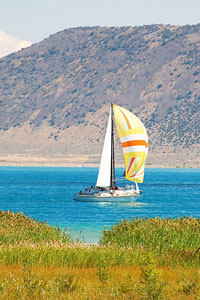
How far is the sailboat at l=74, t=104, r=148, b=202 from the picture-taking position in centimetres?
7362

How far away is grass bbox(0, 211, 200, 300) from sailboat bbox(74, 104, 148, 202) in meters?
42.0

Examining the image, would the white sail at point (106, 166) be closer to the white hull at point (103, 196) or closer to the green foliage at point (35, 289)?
the white hull at point (103, 196)

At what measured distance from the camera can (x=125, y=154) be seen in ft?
244

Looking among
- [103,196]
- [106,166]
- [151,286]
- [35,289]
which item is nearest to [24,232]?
[35,289]

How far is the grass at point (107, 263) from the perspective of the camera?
628 inches

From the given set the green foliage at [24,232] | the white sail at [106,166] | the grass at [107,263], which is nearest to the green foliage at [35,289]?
the grass at [107,263]

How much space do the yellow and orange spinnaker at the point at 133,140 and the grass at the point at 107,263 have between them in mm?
41888

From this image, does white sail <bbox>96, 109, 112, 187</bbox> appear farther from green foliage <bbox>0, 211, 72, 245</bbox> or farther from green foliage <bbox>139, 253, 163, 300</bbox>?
green foliage <bbox>139, 253, 163, 300</bbox>

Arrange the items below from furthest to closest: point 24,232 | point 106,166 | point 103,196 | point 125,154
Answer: point 103,196 < point 106,166 < point 125,154 < point 24,232

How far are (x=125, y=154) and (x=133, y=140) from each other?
6.00ft

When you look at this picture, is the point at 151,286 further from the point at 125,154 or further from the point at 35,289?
the point at 125,154

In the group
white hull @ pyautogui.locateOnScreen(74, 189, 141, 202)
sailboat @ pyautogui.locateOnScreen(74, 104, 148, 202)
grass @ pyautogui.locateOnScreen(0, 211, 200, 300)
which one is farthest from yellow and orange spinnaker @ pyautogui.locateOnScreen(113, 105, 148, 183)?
grass @ pyautogui.locateOnScreen(0, 211, 200, 300)

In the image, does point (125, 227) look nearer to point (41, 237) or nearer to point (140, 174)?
point (41, 237)

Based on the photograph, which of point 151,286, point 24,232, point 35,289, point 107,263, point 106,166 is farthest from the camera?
point 106,166
